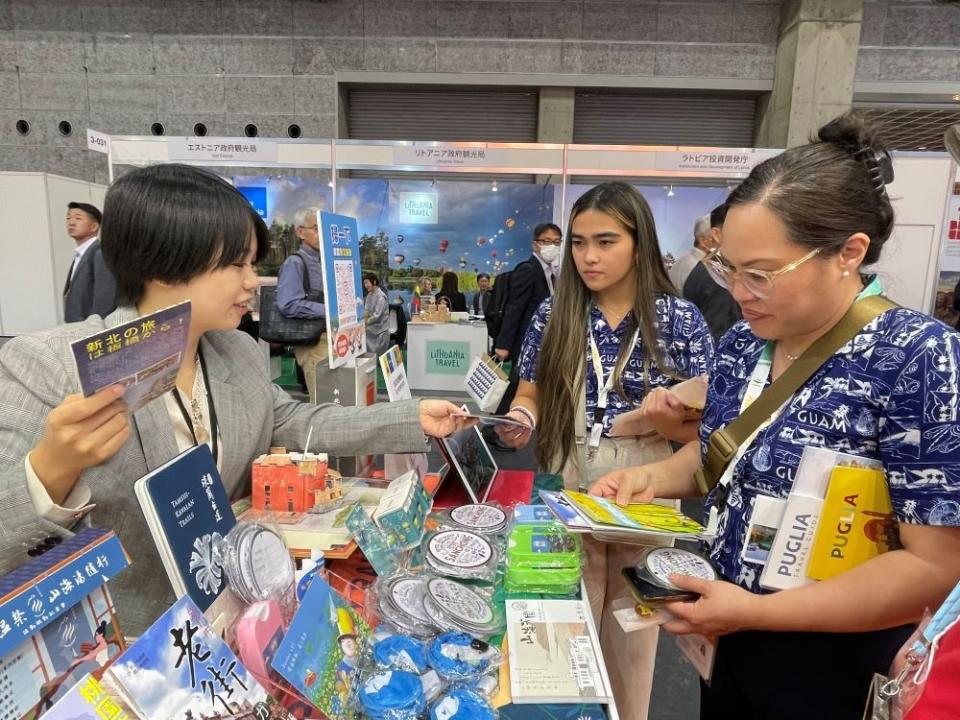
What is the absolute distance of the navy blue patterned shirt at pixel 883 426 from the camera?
869 millimetres

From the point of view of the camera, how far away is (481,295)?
262 inches

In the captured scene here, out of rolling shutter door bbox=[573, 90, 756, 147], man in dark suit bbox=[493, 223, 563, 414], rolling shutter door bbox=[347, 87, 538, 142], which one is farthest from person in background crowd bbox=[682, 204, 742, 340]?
rolling shutter door bbox=[347, 87, 538, 142]

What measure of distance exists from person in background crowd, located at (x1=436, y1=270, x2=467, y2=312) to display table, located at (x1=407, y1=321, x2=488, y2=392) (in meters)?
0.52

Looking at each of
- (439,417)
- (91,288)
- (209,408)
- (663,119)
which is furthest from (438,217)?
(209,408)

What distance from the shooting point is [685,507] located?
145 inches

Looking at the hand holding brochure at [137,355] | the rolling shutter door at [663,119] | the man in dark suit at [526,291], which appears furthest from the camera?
the rolling shutter door at [663,119]

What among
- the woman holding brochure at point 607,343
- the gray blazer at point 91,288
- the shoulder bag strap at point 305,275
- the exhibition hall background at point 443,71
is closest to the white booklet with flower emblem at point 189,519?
the woman holding brochure at point 607,343

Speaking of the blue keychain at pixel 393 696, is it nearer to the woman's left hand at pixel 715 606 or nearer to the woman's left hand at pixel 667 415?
the woman's left hand at pixel 715 606

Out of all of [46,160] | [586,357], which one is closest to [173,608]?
[586,357]

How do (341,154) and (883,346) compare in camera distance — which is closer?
(883,346)

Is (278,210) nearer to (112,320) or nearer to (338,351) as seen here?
(338,351)

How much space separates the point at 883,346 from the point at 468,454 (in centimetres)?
102

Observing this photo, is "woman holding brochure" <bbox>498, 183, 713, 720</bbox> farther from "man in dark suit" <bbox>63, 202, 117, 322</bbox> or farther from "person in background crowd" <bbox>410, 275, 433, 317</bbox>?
"person in background crowd" <bbox>410, 275, 433, 317</bbox>

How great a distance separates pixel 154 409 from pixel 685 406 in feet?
4.27
